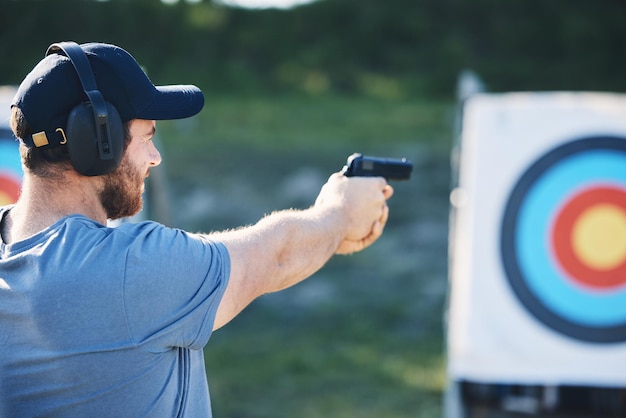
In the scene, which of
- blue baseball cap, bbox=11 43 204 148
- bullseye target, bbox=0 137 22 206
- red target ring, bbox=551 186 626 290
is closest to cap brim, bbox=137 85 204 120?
blue baseball cap, bbox=11 43 204 148

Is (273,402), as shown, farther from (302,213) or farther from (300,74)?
(300,74)

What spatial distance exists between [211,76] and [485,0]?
3.35 m

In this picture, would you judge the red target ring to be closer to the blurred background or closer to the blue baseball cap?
the blurred background

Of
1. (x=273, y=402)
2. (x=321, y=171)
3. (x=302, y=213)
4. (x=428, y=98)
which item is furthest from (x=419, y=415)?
(x=428, y=98)

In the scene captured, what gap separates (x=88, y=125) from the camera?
1109 mm

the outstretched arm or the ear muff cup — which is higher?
the ear muff cup

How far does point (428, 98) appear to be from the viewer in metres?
8.98

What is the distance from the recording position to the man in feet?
3.60

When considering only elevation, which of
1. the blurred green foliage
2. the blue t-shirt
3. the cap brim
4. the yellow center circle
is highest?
the blurred green foliage

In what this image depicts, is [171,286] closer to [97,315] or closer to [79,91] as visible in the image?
[97,315]

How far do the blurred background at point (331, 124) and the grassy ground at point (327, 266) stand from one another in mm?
13

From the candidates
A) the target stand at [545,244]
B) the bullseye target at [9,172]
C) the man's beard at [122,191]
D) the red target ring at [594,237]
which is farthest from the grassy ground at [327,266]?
the man's beard at [122,191]

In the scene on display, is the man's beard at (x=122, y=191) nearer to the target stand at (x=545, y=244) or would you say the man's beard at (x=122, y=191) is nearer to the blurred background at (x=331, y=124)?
the target stand at (x=545, y=244)

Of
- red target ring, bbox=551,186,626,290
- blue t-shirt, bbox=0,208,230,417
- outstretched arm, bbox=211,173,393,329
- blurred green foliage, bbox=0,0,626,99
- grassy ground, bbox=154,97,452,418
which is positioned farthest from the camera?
blurred green foliage, bbox=0,0,626,99
